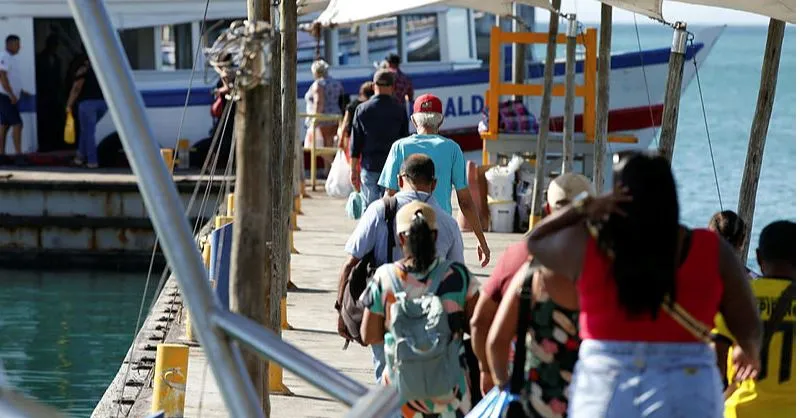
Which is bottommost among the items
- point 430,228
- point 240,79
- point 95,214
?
point 95,214

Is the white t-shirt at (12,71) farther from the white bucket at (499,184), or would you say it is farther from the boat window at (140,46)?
the white bucket at (499,184)

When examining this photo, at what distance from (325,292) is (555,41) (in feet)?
18.7

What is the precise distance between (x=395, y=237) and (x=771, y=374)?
2.14m

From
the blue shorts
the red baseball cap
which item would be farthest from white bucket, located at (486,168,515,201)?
the blue shorts

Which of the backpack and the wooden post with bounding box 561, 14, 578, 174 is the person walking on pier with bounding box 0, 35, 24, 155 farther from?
the backpack

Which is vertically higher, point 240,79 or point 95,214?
point 240,79

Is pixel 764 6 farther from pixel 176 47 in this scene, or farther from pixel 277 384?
pixel 176 47

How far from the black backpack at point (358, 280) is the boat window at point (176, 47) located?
56.6 feet

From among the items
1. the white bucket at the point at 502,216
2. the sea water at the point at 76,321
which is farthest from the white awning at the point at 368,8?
the sea water at the point at 76,321

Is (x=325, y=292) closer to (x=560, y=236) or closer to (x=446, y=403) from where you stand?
(x=446, y=403)

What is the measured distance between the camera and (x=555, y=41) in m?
18.8

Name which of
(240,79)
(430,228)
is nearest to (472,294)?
(430,228)

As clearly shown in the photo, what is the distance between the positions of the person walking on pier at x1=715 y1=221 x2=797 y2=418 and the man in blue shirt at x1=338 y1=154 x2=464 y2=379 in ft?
6.09

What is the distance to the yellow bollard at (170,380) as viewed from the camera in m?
8.64
